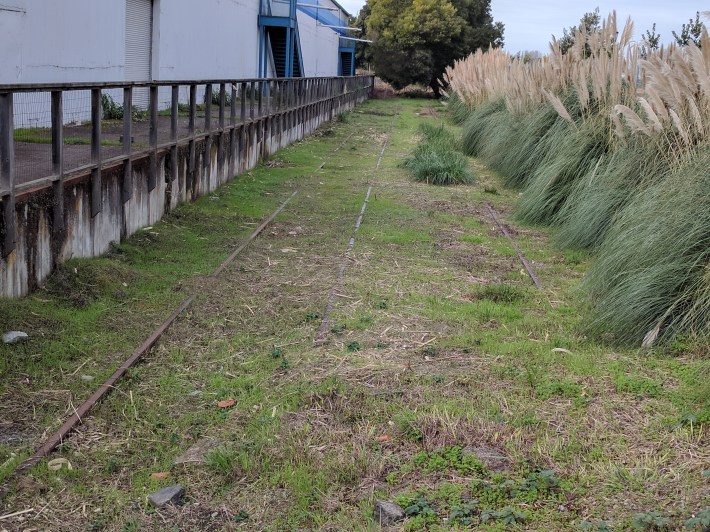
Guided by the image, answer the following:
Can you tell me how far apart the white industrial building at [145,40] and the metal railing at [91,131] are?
2.76 meters

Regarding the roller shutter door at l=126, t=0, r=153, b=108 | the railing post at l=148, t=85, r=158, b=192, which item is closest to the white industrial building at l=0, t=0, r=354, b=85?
the roller shutter door at l=126, t=0, r=153, b=108

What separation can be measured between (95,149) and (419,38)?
42455 millimetres

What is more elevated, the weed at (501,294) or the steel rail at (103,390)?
the weed at (501,294)

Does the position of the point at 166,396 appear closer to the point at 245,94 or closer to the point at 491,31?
the point at 245,94

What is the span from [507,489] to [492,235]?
6.48 meters

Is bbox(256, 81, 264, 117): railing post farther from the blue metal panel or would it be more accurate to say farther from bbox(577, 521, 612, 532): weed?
the blue metal panel

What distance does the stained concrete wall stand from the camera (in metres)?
6.06

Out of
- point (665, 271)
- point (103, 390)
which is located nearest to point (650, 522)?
point (665, 271)

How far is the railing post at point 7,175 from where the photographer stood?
18.8ft

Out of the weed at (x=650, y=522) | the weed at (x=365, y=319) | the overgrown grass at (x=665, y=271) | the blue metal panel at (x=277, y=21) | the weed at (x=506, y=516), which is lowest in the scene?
the weed at (x=506, y=516)

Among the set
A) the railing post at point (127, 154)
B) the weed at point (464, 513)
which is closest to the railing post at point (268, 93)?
the railing post at point (127, 154)

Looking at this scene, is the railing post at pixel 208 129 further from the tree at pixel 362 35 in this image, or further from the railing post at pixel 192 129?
the tree at pixel 362 35

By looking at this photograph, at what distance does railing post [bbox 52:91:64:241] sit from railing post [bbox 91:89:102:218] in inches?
25.5

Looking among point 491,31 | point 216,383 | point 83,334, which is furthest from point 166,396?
point 491,31
